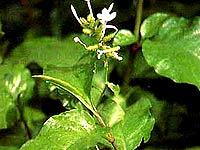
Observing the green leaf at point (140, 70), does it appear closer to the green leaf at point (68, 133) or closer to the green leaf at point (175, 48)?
the green leaf at point (175, 48)

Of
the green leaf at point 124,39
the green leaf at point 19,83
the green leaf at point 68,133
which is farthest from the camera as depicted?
the green leaf at point 19,83

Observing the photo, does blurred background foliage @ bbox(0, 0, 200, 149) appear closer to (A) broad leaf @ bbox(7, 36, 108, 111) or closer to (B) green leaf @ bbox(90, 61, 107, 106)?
(A) broad leaf @ bbox(7, 36, 108, 111)

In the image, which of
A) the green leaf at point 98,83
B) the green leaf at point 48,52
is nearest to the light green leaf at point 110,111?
the green leaf at point 98,83

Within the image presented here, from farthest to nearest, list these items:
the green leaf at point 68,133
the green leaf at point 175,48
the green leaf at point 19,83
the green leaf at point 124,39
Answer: the green leaf at point 19,83, the green leaf at point 124,39, the green leaf at point 175,48, the green leaf at point 68,133

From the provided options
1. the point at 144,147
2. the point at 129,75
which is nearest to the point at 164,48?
the point at 129,75

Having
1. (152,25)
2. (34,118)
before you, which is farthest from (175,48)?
(34,118)

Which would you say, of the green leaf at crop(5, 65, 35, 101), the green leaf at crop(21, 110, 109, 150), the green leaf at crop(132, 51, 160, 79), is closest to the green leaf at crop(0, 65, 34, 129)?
the green leaf at crop(5, 65, 35, 101)
